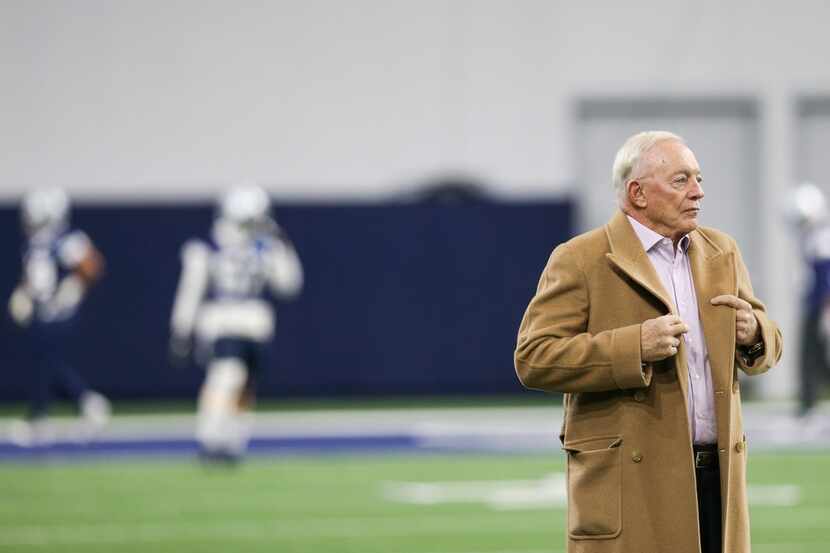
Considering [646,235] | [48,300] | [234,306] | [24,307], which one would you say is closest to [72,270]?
[48,300]

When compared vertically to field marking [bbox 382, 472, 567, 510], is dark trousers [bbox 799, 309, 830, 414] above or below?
above

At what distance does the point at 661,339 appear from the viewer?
4.02 meters

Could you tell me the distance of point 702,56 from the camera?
20.1m

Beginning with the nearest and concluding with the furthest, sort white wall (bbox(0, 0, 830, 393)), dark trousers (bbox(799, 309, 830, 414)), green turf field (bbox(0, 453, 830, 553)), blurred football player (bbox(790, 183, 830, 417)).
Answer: green turf field (bbox(0, 453, 830, 553)) < blurred football player (bbox(790, 183, 830, 417)) < dark trousers (bbox(799, 309, 830, 414)) < white wall (bbox(0, 0, 830, 393))

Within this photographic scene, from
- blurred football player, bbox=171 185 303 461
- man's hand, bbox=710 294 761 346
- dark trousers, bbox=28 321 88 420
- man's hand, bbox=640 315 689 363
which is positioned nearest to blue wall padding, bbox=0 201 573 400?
dark trousers, bbox=28 321 88 420

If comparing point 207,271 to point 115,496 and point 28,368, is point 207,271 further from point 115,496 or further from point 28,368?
point 28,368

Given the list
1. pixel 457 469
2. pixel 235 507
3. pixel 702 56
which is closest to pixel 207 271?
pixel 457 469

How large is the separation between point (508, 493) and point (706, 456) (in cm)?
627

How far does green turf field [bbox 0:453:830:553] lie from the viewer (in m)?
8.39

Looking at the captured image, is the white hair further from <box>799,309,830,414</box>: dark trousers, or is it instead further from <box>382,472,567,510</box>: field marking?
<box>799,309,830,414</box>: dark trousers

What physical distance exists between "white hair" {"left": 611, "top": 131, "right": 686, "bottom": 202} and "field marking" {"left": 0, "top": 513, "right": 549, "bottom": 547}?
15.2 feet

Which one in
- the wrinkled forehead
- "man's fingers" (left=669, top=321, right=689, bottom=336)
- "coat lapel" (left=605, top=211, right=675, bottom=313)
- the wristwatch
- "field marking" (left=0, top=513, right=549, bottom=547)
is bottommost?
"field marking" (left=0, top=513, right=549, bottom=547)

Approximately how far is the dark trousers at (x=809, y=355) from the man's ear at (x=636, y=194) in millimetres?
10888

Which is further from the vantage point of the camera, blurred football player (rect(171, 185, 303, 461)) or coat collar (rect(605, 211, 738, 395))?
blurred football player (rect(171, 185, 303, 461))
